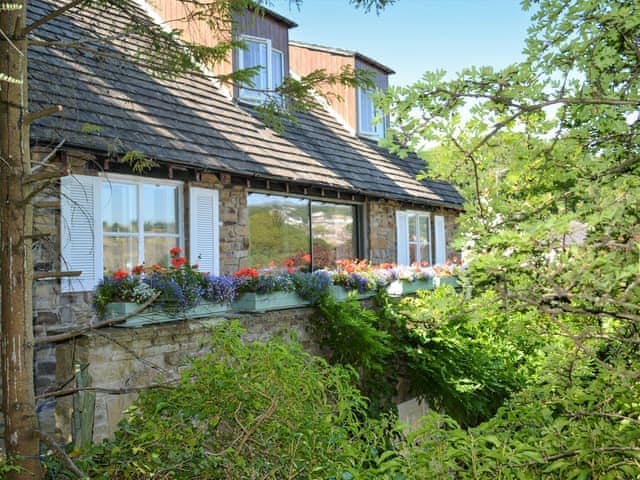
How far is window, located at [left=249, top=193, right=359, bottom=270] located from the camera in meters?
9.37

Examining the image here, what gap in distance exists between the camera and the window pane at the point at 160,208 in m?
7.59

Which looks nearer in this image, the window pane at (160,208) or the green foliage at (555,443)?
the green foliage at (555,443)

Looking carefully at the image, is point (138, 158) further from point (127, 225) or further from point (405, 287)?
point (405, 287)

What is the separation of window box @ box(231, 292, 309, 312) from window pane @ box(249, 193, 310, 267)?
1550mm

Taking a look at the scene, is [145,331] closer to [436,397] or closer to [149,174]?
[149,174]

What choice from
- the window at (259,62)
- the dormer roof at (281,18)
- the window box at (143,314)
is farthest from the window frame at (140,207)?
the dormer roof at (281,18)

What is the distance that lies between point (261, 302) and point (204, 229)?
143cm

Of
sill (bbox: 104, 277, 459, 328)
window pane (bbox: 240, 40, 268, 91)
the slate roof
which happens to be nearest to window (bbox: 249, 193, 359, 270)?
the slate roof

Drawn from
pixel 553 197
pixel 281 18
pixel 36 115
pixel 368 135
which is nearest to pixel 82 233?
pixel 36 115

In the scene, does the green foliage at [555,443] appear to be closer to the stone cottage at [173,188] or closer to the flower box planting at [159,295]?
the stone cottage at [173,188]

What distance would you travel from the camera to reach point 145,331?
236 inches

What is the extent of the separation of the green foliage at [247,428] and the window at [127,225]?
9.53 feet

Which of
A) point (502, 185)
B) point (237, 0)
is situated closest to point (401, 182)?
point (237, 0)

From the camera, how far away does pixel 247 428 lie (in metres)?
3.43
